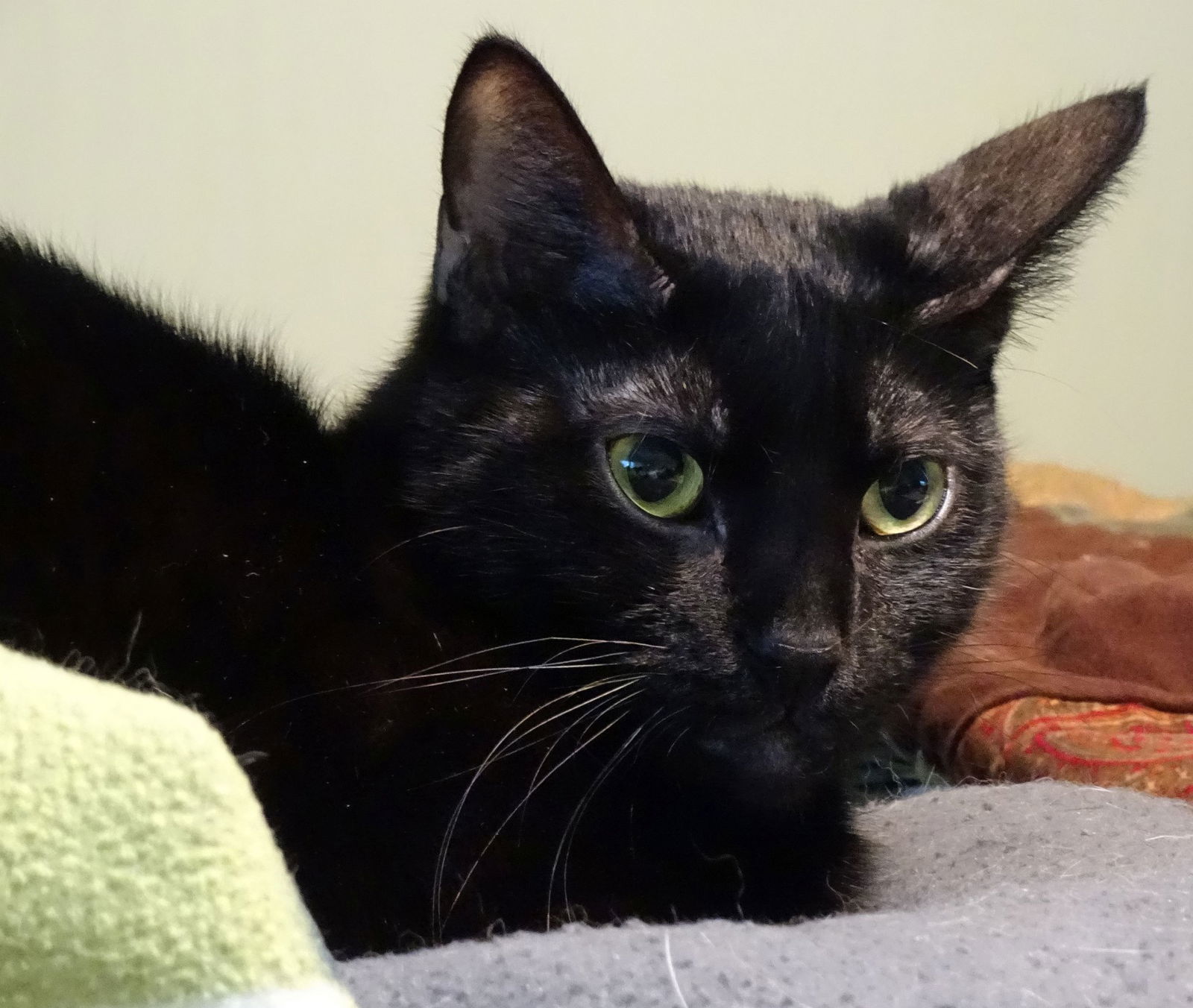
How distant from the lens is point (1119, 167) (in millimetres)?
796

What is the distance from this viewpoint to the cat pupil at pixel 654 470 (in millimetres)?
673

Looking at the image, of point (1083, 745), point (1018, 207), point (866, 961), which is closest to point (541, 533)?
point (866, 961)

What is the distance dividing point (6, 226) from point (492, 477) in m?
0.43

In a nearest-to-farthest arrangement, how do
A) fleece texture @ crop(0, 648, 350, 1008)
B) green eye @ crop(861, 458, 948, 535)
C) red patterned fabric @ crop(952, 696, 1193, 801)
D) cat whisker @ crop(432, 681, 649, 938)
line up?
fleece texture @ crop(0, 648, 350, 1008)
cat whisker @ crop(432, 681, 649, 938)
green eye @ crop(861, 458, 948, 535)
red patterned fabric @ crop(952, 696, 1193, 801)

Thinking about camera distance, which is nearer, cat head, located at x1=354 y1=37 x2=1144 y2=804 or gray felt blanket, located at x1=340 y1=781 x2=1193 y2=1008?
gray felt blanket, located at x1=340 y1=781 x2=1193 y2=1008

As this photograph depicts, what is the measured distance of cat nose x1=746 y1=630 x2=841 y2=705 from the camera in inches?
24.3

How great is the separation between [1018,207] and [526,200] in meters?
0.38

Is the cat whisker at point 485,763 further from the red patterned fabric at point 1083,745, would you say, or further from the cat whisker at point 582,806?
the red patterned fabric at point 1083,745

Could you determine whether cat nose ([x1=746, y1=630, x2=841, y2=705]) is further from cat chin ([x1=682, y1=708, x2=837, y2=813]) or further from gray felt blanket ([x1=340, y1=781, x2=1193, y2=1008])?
gray felt blanket ([x1=340, y1=781, x2=1193, y2=1008])

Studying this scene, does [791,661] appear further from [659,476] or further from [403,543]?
[403,543]

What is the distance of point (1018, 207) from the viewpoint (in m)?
0.79

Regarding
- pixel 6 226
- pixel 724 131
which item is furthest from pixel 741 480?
pixel 724 131

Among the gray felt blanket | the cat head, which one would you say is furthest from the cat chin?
the gray felt blanket

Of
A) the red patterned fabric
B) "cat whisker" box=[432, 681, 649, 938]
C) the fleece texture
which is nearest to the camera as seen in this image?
the fleece texture
